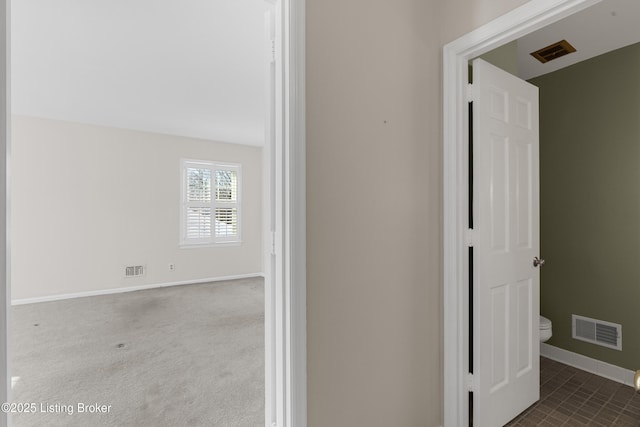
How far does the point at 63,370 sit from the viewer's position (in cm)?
267

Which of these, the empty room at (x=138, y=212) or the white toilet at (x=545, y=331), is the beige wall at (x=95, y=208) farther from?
the white toilet at (x=545, y=331)

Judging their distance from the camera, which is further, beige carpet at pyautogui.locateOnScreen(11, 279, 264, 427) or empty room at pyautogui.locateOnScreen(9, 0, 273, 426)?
empty room at pyautogui.locateOnScreen(9, 0, 273, 426)

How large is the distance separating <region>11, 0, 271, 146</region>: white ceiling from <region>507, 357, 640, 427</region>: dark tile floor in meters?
2.81

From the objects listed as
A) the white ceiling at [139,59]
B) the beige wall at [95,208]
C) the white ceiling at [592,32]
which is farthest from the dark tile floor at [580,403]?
the beige wall at [95,208]

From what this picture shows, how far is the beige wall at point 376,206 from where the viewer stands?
4.71 ft

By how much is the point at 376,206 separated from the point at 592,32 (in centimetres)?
234

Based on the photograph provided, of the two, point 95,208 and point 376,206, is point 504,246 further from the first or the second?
point 95,208

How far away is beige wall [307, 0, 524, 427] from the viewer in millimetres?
1436

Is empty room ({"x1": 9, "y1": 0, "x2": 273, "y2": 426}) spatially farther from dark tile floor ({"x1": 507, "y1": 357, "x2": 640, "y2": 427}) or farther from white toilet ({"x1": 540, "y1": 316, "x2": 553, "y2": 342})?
white toilet ({"x1": 540, "y1": 316, "x2": 553, "y2": 342})

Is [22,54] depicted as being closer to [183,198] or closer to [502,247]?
[183,198]

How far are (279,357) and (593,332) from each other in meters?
2.86

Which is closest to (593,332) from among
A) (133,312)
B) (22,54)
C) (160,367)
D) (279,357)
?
(279,357)

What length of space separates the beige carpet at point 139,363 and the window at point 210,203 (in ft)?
5.79

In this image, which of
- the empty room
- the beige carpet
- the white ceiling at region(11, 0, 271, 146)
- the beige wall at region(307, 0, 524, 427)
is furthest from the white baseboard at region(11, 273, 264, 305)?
the beige wall at region(307, 0, 524, 427)
